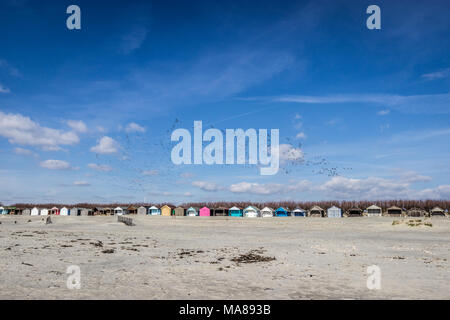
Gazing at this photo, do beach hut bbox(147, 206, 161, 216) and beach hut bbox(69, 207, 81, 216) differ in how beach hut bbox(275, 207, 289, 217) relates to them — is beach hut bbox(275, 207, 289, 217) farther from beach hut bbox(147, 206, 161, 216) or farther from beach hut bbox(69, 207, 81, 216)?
beach hut bbox(69, 207, 81, 216)

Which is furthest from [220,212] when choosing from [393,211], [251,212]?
[393,211]

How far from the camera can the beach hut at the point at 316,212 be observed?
422 ft

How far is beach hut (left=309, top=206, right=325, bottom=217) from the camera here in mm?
128625

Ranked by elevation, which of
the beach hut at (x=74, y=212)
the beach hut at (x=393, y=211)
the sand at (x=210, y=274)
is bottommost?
the beach hut at (x=74, y=212)

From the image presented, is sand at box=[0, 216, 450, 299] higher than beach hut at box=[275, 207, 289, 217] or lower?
higher

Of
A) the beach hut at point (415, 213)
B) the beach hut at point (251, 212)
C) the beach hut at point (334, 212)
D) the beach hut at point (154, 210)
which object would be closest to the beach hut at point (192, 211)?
the beach hut at point (154, 210)

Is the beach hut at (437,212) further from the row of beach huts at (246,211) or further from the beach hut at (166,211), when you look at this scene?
the beach hut at (166,211)

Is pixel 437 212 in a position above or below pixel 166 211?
above

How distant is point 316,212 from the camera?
427ft

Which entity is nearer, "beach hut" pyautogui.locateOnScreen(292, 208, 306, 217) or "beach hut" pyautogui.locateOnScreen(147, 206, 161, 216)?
"beach hut" pyautogui.locateOnScreen(292, 208, 306, 217)

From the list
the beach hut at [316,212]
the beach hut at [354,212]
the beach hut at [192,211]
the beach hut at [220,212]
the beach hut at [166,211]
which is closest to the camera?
the beach hut at [354,212]

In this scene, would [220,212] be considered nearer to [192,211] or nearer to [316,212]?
[192,211]

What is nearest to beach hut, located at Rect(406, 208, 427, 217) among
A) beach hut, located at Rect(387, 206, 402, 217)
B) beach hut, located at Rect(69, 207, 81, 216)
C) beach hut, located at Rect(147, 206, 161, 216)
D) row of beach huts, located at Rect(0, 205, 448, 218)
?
row of beach huts, located at Rect(0, 205, 448, 218)
